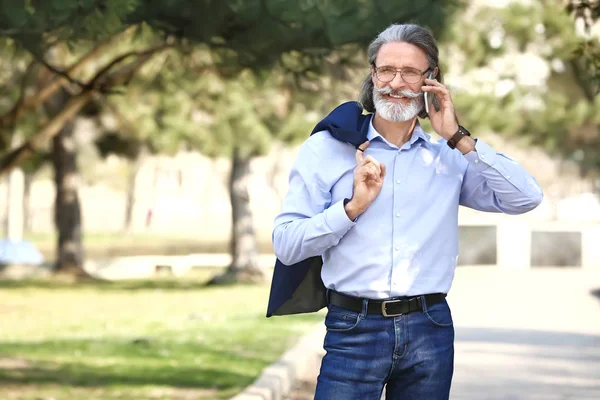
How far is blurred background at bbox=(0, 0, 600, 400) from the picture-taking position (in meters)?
7.28

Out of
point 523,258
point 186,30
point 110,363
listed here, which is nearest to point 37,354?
point 110,363

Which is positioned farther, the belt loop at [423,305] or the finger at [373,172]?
the belt loop at [423,305]

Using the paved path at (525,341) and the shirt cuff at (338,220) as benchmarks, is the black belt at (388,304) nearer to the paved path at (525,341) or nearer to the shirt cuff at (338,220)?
the shirt cuff at (338,220)

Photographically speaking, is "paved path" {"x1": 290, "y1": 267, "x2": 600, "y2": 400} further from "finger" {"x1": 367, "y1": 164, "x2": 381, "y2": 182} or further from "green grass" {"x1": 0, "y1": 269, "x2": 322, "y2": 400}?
"finger" {"x1": 367, "y1": 164, "x2": 381, "y2": 182}

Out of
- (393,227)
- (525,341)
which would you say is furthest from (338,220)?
(525,341)

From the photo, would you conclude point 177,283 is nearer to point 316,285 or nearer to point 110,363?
point 110,363

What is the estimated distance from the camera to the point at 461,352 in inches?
438

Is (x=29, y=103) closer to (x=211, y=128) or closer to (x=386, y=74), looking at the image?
(x=386, y=74)

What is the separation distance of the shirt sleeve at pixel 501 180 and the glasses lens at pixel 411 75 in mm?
260

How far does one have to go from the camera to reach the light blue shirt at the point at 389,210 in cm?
353

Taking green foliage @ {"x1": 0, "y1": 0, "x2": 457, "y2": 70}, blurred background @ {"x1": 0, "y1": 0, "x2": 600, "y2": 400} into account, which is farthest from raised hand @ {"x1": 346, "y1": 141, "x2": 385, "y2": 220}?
green foliage @ {"x1": 0, "y1": 0, "x2": 457, "y2": 70}

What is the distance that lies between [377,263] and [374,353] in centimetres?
26

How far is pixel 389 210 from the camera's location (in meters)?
3.55

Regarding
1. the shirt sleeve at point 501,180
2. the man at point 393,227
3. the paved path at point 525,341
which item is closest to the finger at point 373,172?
the man at point 393,227
